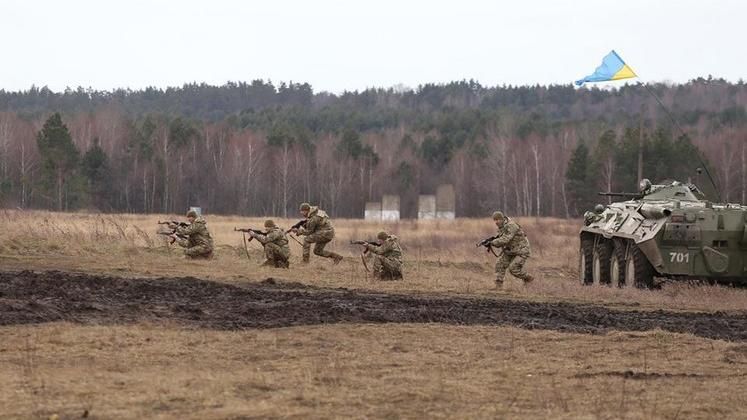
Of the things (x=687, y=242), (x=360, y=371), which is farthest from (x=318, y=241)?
(x=360, y=371)

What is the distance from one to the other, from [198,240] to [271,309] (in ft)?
35.9

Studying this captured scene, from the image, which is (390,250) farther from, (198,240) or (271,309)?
(271,309)

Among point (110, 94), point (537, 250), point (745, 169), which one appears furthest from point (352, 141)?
point (110, 94)

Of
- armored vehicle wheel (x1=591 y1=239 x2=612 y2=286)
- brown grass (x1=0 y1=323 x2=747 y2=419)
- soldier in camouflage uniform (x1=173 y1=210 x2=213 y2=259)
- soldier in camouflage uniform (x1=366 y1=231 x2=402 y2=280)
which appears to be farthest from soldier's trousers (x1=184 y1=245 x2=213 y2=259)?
brown grass (x1=0 y1=323 x2=747 y2=419)

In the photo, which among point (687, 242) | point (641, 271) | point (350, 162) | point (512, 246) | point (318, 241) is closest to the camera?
point (512, 246)

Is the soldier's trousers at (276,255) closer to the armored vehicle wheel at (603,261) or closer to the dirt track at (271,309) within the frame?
the dirt track at (271,309)

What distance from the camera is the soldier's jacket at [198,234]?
86.7 feet

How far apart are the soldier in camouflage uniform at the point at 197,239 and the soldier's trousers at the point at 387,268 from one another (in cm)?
465

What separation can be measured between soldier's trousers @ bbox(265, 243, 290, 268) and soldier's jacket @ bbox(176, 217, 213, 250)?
1.74 metres

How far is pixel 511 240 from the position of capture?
915 inches

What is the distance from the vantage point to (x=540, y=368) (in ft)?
39.9

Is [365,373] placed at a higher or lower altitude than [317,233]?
lower

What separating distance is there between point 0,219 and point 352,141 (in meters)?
60.1

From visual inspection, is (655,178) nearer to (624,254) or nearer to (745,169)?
(745,169)
